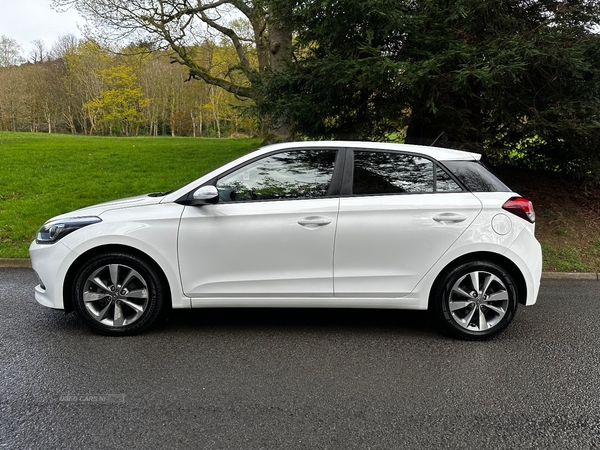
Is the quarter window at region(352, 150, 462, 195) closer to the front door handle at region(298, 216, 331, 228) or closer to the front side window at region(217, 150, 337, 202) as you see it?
the front side window at region(217, 150, 337, 202)

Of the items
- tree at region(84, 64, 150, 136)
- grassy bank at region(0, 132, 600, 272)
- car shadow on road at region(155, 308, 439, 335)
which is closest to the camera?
car shadow on road at region(155, 308, 439, 335)

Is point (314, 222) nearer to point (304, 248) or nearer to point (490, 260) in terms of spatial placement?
point (304, 248)

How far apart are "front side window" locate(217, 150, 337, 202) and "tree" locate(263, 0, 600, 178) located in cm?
299

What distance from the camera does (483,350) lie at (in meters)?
3.67

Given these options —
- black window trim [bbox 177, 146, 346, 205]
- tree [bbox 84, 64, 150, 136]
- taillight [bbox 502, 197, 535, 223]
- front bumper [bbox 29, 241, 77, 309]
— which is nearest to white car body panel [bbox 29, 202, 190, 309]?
front bumper [bbox 29, 241, 77, 309]

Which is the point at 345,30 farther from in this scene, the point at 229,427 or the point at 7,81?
the point at 7,81

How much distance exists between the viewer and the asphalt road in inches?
100

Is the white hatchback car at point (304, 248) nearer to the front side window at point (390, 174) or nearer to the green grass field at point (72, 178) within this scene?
the front side window at point (390, 174)

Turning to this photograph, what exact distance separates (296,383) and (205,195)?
1.65 metres

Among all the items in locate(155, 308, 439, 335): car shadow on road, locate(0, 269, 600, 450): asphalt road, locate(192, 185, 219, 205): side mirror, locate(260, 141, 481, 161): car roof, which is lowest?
locate(155, 308, 439, 335): car shadow on road

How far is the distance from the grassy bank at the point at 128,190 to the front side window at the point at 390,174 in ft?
11.2

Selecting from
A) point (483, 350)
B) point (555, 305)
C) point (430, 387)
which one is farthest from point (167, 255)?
point (555, 305)

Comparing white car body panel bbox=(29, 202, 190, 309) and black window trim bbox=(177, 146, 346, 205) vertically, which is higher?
black window trim bbox=(177, 146, 346, 205)

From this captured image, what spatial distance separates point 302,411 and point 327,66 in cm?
538
